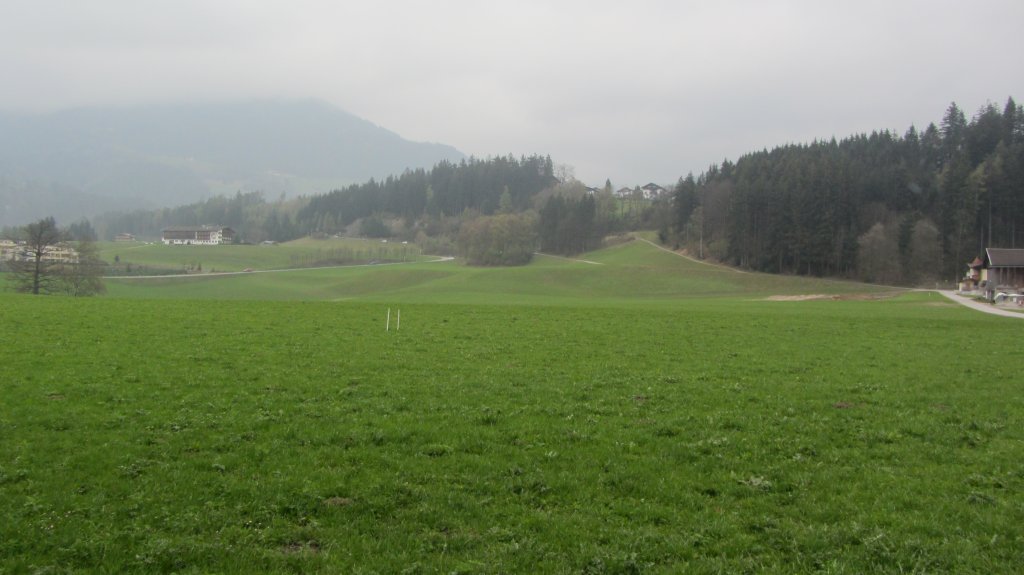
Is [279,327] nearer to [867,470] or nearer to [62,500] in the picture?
[62,500]

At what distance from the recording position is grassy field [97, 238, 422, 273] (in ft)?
464

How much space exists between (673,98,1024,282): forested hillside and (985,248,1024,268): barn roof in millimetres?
14683

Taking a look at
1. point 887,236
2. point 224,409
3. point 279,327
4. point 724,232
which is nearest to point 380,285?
point 724,232

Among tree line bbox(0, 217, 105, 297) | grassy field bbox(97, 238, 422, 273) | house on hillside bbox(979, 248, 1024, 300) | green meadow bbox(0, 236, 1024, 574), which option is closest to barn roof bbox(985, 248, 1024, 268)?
house on hillside bbox(979, 248, 1024, 300)

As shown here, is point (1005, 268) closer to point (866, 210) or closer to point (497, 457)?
point (866, 210)

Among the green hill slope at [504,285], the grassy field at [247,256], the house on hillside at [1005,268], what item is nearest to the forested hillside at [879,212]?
the green hill slope at [504,285]

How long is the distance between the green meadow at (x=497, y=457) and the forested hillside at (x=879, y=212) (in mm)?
79598

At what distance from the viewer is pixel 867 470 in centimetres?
1008

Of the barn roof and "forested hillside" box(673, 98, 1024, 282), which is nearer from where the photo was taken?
the barn roof

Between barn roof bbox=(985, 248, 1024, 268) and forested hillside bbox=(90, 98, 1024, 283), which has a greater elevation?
forested hillside bbox=(90, 98, 1024, 283)

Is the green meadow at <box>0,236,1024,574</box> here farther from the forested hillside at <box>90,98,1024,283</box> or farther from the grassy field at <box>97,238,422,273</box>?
the grassy field at <box>97,238,422,273</box>

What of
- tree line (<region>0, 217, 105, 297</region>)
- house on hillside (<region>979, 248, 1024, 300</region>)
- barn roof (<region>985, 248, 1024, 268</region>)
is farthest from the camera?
house on hillside (<region>979, 248, 1024, 300</region>)

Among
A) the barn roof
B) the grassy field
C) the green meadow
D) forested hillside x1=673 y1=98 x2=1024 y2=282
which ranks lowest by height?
the green meadow

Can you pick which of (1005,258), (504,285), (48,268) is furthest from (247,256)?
(1005,258)
